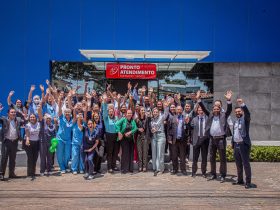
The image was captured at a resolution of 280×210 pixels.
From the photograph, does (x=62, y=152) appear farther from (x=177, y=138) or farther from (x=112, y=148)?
(x=177, y=138)

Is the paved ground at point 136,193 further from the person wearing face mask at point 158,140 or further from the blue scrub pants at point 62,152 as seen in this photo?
the blue scrub pants at point 62,152

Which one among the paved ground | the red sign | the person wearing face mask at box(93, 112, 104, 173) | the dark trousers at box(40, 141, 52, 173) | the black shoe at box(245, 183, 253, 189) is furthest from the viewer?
the red sign

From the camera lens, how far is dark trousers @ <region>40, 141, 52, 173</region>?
430 inches

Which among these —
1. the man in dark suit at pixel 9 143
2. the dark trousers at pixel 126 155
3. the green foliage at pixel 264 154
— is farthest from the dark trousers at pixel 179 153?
the man in dark suit at pixel 9 143

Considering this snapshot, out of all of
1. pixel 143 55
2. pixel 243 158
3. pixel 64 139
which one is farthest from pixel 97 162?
pixel 143 55

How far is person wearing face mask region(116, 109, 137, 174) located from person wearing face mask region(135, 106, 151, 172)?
0.66 feet

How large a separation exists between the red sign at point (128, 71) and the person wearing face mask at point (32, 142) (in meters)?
8.68

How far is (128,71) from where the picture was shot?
63.0 feet

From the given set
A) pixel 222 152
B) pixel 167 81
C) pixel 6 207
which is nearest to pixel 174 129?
pixel 222 152

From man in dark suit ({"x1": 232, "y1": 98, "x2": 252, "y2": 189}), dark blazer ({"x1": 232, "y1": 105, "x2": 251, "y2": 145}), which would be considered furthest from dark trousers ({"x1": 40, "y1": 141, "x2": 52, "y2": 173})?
dark blazer ({"x1": 232, "y1": 105, "x2": 251, "y2": 145})

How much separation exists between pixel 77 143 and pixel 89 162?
0.84m

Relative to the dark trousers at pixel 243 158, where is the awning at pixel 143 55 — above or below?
above

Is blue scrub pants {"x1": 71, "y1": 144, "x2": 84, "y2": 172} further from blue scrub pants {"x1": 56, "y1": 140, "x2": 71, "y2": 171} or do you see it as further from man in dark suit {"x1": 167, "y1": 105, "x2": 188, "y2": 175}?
man in dark suit {"x1": 167, "y1": 105, "x2": 188, "y2": 175}

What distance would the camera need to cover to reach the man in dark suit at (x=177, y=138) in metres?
11.1
